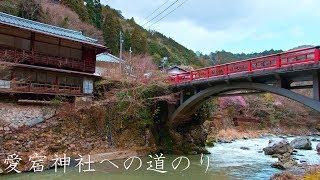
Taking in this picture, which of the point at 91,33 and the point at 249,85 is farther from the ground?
the point at 91,33

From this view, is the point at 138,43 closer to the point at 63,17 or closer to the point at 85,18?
the point at 85,18

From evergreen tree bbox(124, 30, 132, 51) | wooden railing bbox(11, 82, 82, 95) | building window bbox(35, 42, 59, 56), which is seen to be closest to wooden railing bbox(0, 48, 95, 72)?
building window bbox(35, 42, 59, 56)

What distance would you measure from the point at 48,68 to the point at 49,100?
98.3 inches

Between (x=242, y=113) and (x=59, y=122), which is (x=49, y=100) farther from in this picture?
(x=242, y=113)

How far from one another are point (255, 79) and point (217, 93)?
3.96 metres

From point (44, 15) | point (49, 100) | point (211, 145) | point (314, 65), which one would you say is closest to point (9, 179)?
point (49, 100)

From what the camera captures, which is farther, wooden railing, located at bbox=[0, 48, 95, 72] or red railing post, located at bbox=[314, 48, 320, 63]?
wooden railing, located at bbox=[0, 48, 95, 72]

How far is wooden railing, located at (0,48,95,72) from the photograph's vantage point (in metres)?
21.0

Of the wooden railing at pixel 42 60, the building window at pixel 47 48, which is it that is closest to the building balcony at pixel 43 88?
the wooden railing at pixel 42 60

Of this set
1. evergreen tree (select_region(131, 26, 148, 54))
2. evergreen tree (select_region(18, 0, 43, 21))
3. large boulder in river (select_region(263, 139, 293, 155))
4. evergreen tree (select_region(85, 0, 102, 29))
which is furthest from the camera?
evergreen tree (select_region(131, 26, 148, 54))

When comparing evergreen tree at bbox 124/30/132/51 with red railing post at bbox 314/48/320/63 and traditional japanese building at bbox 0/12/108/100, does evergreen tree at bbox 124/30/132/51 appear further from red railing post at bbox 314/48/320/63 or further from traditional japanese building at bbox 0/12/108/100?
red railing post at bbox 314/48/320/63

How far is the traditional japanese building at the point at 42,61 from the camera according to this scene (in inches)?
826

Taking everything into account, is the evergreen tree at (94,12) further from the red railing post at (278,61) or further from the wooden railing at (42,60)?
the red railing post at (278,61)

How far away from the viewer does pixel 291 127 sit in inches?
1992
